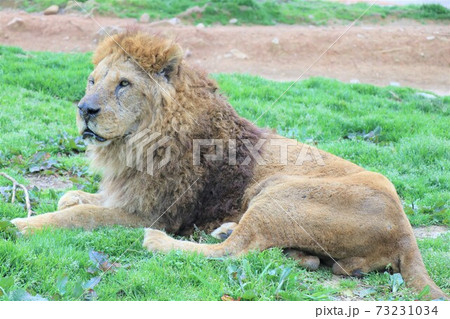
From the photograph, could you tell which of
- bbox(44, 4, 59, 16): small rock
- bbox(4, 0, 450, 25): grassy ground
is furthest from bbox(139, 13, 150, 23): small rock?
bbox(44, 4, 59, 16): small rock

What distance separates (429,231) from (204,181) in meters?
2.09

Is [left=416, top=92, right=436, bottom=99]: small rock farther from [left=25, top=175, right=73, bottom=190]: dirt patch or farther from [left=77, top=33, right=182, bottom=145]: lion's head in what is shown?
[left=25, top=175, right=73, bottom=190]: dirt patch

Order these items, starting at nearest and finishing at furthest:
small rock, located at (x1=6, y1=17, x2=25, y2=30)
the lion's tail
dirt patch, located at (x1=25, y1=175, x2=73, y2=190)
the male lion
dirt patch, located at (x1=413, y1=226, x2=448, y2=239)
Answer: the lion's tail, the male lion, dirt patch, located at (x1=413, y1=226, x2=448, y2=239), dirt patch, located at (x1=25, y1=175, x2=73, y2=190), small rock, located at (x1=6, y1=17, x2=25, y2=30)

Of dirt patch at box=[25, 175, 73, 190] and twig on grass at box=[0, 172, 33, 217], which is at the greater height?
twig on grass at box=[0, 172, 33, 217]

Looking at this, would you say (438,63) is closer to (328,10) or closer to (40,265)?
(328,10)

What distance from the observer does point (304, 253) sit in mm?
4215

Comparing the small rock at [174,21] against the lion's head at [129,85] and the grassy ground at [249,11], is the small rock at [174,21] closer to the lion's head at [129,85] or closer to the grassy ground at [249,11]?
the grassy ground at [249,11]

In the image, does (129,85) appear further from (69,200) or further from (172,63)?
(69,200)

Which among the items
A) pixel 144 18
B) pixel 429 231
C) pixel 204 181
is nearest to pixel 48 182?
pixel 204 181

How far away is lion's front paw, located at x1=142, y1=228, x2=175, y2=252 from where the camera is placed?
4168 mm

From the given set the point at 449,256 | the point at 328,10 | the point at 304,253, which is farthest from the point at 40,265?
the point at 328,10

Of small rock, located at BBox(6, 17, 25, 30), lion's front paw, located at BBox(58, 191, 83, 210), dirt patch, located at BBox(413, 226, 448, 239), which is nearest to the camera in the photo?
lion's front paw, located at BBox(58, 191, 83, 210)

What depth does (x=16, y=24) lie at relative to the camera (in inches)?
510

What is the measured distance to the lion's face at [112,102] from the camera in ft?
14.5
